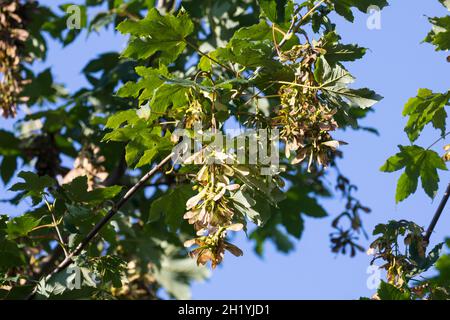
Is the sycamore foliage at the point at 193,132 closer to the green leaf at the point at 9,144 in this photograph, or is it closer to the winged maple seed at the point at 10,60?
the winged maple seed at the point at 10,60

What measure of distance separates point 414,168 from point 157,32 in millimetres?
1106

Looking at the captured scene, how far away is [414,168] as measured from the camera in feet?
11.6

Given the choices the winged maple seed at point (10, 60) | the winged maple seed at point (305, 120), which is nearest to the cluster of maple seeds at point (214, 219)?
the winged maple seed at point (305, 120)

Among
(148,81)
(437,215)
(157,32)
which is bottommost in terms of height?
(437,215)

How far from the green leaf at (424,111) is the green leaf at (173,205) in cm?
84

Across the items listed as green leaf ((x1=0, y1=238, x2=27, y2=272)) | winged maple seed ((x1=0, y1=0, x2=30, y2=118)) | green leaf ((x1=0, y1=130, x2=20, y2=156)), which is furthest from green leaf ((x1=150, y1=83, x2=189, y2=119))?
→ green leaf ((x1=0, y1=130, x2=20, y2=156))

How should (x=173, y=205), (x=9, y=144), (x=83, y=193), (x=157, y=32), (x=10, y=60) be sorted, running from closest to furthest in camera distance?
(x=157, y=32) < (x=173, y=205) < (x=83, y=193) < (x=10, y=60) < (x=9, y=144)

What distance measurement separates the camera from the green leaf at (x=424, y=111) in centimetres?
339

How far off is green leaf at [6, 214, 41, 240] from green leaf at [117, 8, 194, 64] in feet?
2.30

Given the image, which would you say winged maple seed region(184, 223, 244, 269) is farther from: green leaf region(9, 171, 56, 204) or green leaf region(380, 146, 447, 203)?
green leaf region(380, 146, 447, 203)

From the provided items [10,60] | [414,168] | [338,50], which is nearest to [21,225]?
[338,50]

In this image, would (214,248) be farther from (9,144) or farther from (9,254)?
(9,144)

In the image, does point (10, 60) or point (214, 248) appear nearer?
point (214, 248)

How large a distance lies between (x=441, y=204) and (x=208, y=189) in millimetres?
900
